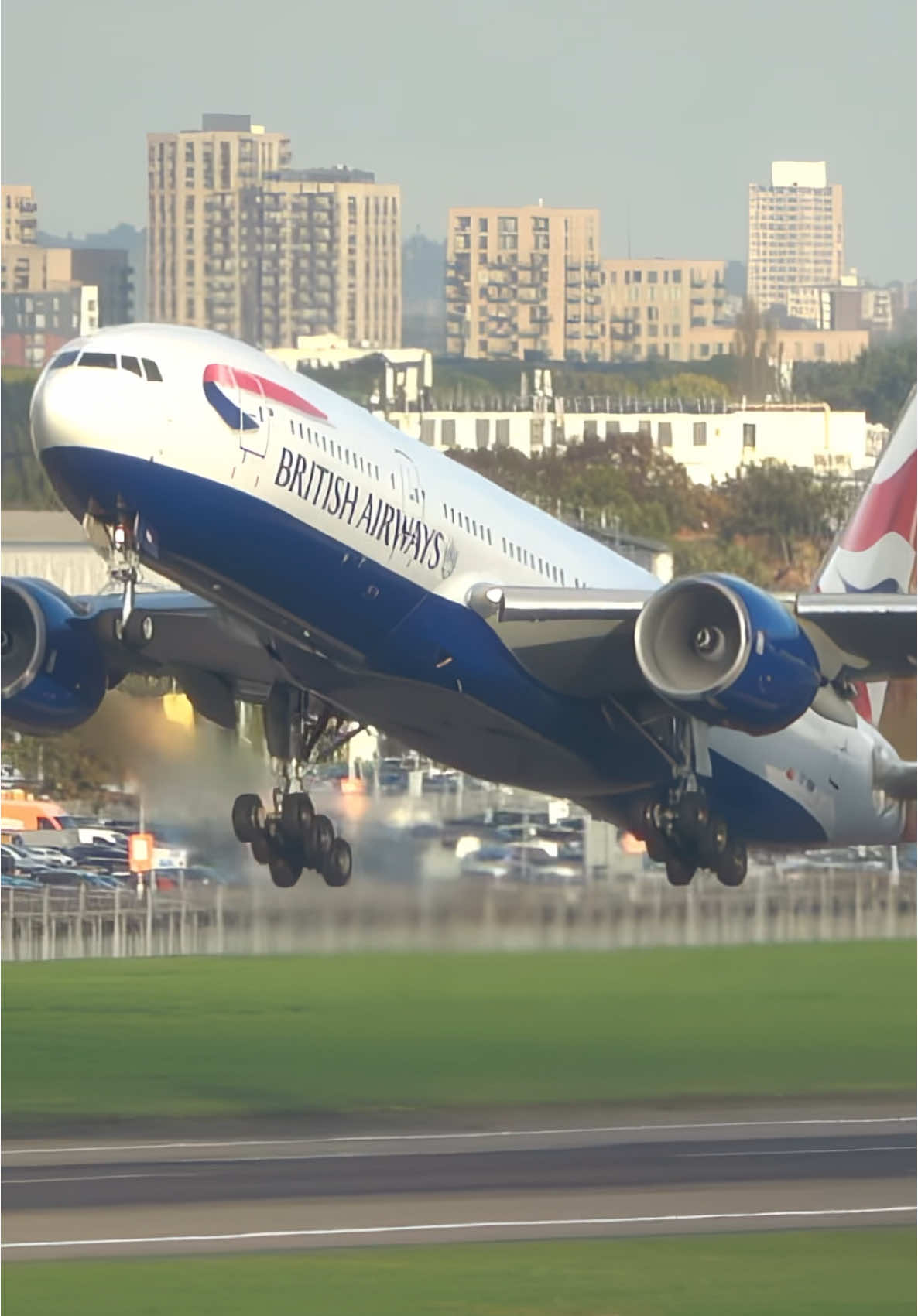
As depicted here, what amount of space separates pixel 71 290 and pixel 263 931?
35.5 ft

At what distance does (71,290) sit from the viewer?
42281mm

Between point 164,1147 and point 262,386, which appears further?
point 164,1147

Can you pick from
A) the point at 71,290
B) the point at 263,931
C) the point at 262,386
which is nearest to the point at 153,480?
the point at 262,386

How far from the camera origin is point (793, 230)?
51.5m

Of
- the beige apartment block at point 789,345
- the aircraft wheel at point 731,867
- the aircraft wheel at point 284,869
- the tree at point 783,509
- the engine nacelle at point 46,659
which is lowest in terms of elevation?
the aircraft wheel at point 284,869

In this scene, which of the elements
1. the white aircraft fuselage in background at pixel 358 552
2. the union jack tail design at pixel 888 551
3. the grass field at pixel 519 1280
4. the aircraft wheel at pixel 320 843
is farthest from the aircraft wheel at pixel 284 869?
the grass field at pixel 519 1280

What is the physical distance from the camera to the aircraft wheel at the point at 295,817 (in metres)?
28.2

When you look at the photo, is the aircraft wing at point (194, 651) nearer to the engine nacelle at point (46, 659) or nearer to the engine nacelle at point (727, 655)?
the engine nacelle at point (46, 659)

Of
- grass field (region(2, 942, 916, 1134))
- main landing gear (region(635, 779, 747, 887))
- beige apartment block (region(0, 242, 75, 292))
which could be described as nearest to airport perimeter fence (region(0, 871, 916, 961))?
grass field (region(2, 942, 916, 1134))

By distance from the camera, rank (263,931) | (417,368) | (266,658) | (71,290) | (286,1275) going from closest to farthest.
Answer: (286,1275) → (266,658) → (263,931) → (71,290) → (417,368)

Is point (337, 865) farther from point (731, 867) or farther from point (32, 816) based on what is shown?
point (32, 816)

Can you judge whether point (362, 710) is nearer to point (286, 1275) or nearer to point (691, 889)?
point (286, 1275)

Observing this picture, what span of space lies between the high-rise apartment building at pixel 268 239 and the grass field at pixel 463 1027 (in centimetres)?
1211

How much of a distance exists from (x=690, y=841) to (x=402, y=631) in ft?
13.6
